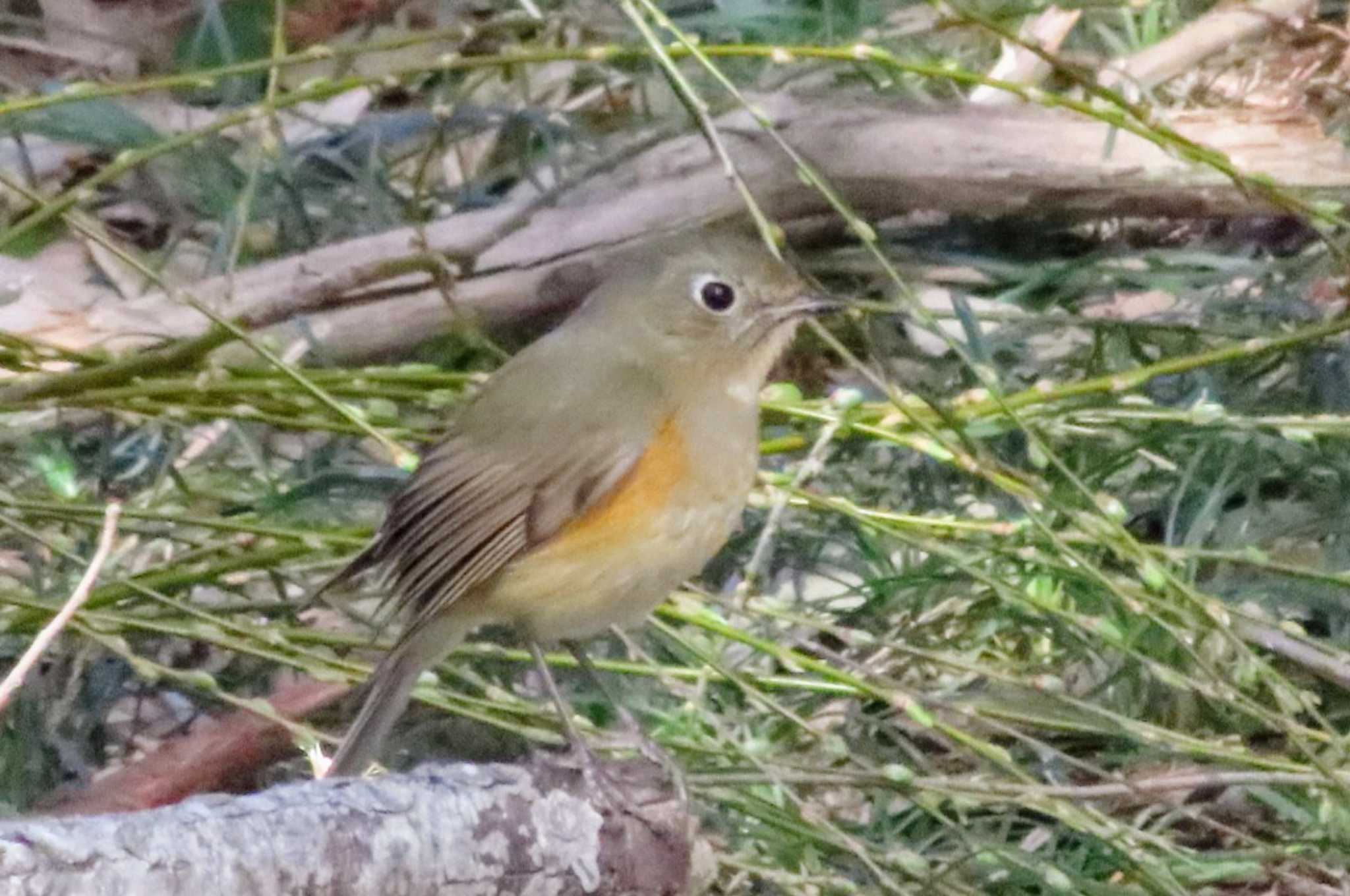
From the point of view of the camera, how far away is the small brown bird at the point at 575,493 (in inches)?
55.7

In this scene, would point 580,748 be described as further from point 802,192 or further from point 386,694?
point 802,192

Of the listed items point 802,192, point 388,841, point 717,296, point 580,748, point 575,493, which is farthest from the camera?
point 802,192

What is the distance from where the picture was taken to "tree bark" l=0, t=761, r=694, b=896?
0.93 meters

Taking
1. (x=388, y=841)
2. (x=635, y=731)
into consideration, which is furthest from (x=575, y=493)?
(x=388, y=841)

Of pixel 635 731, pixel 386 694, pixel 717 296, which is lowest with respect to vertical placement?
pixel 635 731

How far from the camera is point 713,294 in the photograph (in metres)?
1.57

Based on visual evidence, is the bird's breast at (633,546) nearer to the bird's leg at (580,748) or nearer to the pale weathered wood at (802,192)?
the bird's leg at (580,748)

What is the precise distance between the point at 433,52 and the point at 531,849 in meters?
1.59

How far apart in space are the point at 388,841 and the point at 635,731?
43 centimetres

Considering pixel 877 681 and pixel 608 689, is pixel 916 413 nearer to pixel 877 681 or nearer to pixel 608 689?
pixel 877 681

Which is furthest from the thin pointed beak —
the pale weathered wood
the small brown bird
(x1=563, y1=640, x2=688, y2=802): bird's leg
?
the pale weathered wood

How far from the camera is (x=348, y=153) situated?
237 centimetres

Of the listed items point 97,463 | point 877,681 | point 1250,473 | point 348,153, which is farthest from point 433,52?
point 877,681

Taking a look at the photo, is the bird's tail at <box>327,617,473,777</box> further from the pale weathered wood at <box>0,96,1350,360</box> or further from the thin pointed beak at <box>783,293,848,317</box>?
the pale weathered wood at <box>0,96,1350,360</box>
